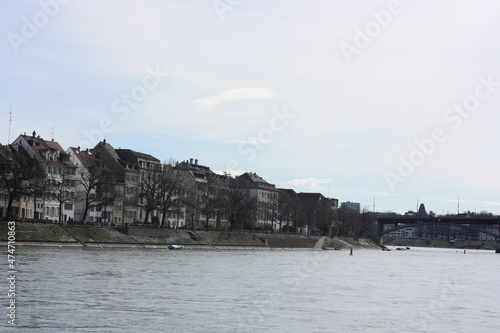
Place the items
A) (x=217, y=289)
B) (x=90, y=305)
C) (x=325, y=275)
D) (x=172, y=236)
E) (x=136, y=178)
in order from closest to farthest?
(x=90, y=305)
(x=217, y=289)
(x=325, y=275)
(x=172, y=236)
(x=136, y=178)

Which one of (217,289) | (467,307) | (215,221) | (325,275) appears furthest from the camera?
(215,221)

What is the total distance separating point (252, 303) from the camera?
4822 centimetres

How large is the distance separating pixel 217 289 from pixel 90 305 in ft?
46.4

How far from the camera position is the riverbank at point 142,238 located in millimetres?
98438

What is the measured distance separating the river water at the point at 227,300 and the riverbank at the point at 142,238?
21907 millimetres

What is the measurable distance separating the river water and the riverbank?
21907 millimetres

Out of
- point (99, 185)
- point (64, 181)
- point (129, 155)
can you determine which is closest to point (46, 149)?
point (64, 181)

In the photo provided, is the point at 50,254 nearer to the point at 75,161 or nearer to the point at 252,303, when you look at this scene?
the point at 252,303

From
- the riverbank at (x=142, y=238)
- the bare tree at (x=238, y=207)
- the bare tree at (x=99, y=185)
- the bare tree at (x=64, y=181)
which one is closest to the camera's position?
the riverbank at (x=142, y=238)

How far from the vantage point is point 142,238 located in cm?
12044

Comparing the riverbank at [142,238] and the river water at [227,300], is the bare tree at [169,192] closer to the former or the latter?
the riverbank at [142,238]

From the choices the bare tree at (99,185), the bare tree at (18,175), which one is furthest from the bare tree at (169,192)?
the bare tree at (18,175)

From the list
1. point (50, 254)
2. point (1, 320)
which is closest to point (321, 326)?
point (1, 320)

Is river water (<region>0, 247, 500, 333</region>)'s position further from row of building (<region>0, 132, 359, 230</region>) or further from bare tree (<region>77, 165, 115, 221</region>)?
bare tree (<region>77, 165, 115, 221</region>)
